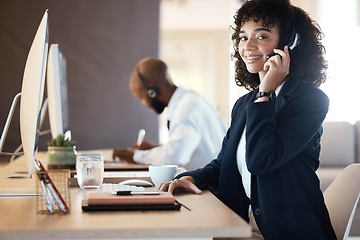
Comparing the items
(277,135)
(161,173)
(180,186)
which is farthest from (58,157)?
(277,135)

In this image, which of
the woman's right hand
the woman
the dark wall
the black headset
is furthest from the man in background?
the woman's right hand

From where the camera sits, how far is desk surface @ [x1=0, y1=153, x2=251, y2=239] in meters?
1.43

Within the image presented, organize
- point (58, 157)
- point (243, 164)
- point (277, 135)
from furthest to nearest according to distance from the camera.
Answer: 1. point (58, 157)
2. point (243, 164)
3. point (277, 135)

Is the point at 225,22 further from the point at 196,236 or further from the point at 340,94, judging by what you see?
the point at 196,236

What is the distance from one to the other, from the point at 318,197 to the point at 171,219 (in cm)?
72

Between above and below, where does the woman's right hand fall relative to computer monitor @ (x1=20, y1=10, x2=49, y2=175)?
below

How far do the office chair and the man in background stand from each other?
5.90 feet

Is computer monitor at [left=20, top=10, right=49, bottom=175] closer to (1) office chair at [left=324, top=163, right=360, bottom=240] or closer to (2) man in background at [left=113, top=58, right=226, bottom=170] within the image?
(1) office chair at [left=324, top=163, right=360, bottom=240]

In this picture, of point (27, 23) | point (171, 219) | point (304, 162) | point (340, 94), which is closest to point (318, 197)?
point (304, 162)

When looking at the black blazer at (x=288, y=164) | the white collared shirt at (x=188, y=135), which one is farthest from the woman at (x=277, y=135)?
the white collared shirt at (x=188, y=135)

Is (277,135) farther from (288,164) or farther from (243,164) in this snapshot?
(243,164)

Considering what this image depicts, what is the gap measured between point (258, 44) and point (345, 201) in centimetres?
60

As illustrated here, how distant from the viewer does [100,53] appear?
6.07 m

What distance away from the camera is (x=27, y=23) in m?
5.59
